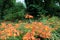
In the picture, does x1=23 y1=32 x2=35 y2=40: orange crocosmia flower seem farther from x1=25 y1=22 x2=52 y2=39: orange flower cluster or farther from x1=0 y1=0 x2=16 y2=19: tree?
x1=0 y1=0 x2=16 y2=19: tree

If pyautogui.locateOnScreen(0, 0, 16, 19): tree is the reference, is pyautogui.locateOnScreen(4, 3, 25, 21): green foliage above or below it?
below

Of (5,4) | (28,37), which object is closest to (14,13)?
(5,4)

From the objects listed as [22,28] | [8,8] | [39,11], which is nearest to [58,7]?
[39,11]

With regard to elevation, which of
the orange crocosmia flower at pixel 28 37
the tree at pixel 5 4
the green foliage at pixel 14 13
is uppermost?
the tree at pixel 5 4

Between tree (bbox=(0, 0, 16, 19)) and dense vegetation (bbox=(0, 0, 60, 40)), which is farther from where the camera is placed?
tree (bbox=(0, 0, 16, 19))

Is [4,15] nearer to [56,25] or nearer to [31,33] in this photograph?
[56,25]

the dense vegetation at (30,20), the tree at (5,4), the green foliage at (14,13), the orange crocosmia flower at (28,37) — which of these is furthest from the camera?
the tree at (5,4)

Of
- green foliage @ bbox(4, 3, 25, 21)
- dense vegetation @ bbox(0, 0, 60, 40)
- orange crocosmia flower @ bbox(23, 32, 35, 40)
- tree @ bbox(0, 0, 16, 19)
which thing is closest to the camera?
orange crocosmia flower @ bbox(23, 32, 35, 40)

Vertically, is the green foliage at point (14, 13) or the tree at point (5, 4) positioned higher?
the tree at point (5, 4)

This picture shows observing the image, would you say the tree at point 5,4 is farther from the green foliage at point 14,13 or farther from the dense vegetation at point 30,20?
the green foliage at point 14,13

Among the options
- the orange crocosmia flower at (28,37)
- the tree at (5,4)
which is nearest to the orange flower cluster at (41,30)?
the orange crocosmia flower at (28,37)

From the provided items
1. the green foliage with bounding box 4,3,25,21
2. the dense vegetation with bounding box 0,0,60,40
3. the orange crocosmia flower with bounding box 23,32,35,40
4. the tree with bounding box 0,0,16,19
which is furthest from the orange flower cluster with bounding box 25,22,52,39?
the tree with bounding box 0,0,16,19

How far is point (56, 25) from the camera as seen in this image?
26.4 feet

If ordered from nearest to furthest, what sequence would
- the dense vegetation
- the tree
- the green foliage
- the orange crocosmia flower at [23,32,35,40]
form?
the orange crocosmia flower at [23,32,35,40], the dense vegetation, the green foliage, the tree
